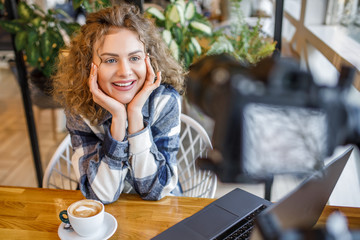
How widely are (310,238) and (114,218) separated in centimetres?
72

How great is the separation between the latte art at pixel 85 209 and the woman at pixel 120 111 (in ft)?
0.38

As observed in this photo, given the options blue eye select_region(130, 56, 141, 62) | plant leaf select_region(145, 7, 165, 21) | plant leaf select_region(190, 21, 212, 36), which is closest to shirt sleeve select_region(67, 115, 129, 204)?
blue eye select_region(130, 56, 141, 62)

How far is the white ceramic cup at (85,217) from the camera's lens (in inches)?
34.4

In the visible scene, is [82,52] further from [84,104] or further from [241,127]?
[241,127]

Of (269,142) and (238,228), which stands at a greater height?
(269,142)

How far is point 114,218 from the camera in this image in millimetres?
956

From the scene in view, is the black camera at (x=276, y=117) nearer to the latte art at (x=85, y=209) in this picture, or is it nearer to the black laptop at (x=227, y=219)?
the black laptop at (x=227, y=219)

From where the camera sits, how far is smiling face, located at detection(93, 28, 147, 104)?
3.61ft

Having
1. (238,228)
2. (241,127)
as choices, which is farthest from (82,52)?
(241,127)

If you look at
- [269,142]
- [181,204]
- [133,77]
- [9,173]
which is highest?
[269,142]

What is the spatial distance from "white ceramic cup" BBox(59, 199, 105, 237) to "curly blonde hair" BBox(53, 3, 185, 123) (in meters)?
0.35

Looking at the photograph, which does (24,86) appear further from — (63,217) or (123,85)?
(63,217)

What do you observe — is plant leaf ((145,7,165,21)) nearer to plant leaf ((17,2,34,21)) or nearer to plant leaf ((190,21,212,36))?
plant leaf ((190,21,212,36))

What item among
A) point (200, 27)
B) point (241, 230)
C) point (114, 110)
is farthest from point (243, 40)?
point (241, 230)
